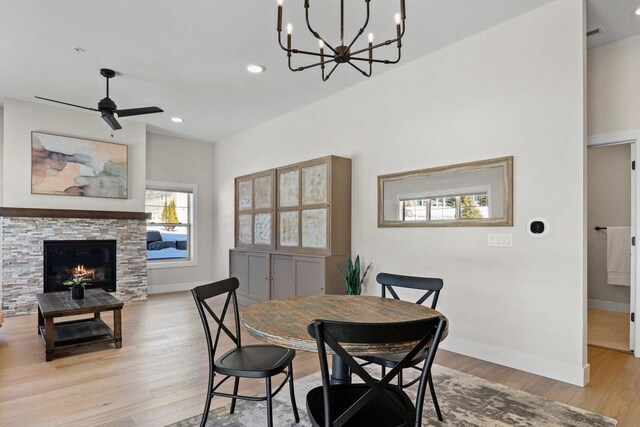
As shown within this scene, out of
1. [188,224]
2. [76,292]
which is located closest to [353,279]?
[76,292]

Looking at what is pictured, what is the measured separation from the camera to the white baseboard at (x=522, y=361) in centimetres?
276

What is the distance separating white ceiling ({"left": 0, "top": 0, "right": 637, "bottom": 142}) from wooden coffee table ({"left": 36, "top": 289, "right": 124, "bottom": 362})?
2489 mm

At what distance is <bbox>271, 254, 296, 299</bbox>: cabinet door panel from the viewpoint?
15.4ft

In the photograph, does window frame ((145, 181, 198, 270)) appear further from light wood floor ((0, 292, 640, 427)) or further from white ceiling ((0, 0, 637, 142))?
light wood floor ((0, 292, 640, 427))

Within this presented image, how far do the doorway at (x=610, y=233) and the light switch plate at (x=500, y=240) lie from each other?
7.59 feet

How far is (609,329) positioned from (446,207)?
2.48 meters

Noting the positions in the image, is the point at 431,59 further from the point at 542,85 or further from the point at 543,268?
the point at 543,268

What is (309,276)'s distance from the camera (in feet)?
14.4

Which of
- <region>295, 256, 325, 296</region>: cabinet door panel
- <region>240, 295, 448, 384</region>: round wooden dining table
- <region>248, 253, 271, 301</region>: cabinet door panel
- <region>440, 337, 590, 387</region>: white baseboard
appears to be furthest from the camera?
<region>248, 253, 271, 301</region>: cabinet door panel

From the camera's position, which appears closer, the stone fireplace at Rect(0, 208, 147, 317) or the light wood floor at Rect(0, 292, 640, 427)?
the light wood floor at Rect(0, 292, 640, 427)

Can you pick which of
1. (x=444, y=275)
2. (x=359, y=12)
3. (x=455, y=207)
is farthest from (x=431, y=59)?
(x=444, y=275)

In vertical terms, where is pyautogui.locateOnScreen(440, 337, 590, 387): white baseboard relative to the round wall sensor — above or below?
below

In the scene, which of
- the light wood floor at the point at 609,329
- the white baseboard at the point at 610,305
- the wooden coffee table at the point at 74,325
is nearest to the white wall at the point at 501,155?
the light wood floor at the point at 609,329

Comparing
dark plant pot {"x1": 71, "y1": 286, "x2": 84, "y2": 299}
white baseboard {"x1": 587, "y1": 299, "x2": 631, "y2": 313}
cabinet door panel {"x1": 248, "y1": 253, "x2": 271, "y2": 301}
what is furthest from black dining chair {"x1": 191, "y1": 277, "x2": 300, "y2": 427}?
white baseboard {"x1": 587, "y1": 299, "x2": 631, "y2": 313}
